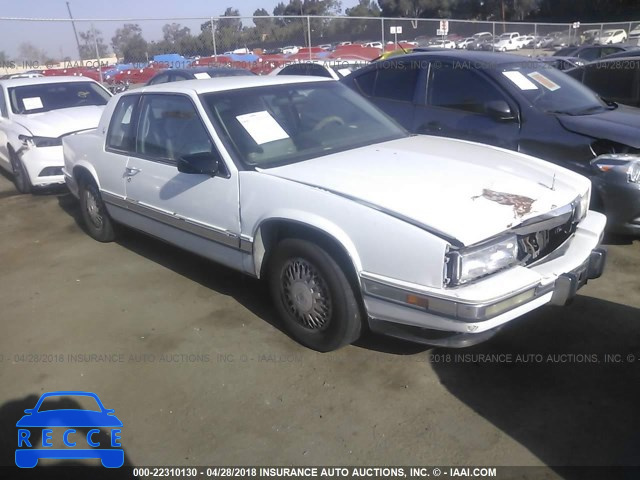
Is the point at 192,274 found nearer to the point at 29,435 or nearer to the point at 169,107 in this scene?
the point at 169,107

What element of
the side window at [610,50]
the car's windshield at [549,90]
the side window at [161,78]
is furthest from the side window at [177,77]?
the side window at [610,50]

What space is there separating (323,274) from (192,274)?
205 cm

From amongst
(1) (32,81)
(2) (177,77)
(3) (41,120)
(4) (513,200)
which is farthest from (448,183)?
(2) (177,77)

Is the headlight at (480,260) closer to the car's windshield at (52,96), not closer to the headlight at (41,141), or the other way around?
the headlight at (41,141)

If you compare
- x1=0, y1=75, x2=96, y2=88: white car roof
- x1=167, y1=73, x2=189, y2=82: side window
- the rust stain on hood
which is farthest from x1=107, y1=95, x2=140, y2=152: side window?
x1=167, y1=73, x2=189, y2=82: side window

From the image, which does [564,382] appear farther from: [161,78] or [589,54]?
[589,54]

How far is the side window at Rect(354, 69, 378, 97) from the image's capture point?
6.49 metres

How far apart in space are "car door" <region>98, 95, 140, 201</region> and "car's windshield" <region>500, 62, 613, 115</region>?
11.2ft

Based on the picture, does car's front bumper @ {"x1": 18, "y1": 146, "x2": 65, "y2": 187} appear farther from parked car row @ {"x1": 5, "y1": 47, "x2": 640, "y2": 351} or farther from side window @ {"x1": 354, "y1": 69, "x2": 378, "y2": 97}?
side window @ {"x1": 354, "y1": 69, "x2": 378, "y2": 97}

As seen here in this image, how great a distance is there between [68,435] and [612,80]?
7208 millimetres

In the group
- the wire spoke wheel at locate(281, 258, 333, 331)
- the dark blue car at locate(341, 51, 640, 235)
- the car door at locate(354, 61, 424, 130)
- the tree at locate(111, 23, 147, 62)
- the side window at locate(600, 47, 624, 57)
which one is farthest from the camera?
the side window at locate(600, 47, 624, 57)

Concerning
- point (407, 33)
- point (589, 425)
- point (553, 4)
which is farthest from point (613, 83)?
point (553, 4)

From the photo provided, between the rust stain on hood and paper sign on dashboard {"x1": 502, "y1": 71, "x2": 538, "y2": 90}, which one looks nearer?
the rust stain on hood

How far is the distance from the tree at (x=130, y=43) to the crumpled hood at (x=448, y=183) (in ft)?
43.9
